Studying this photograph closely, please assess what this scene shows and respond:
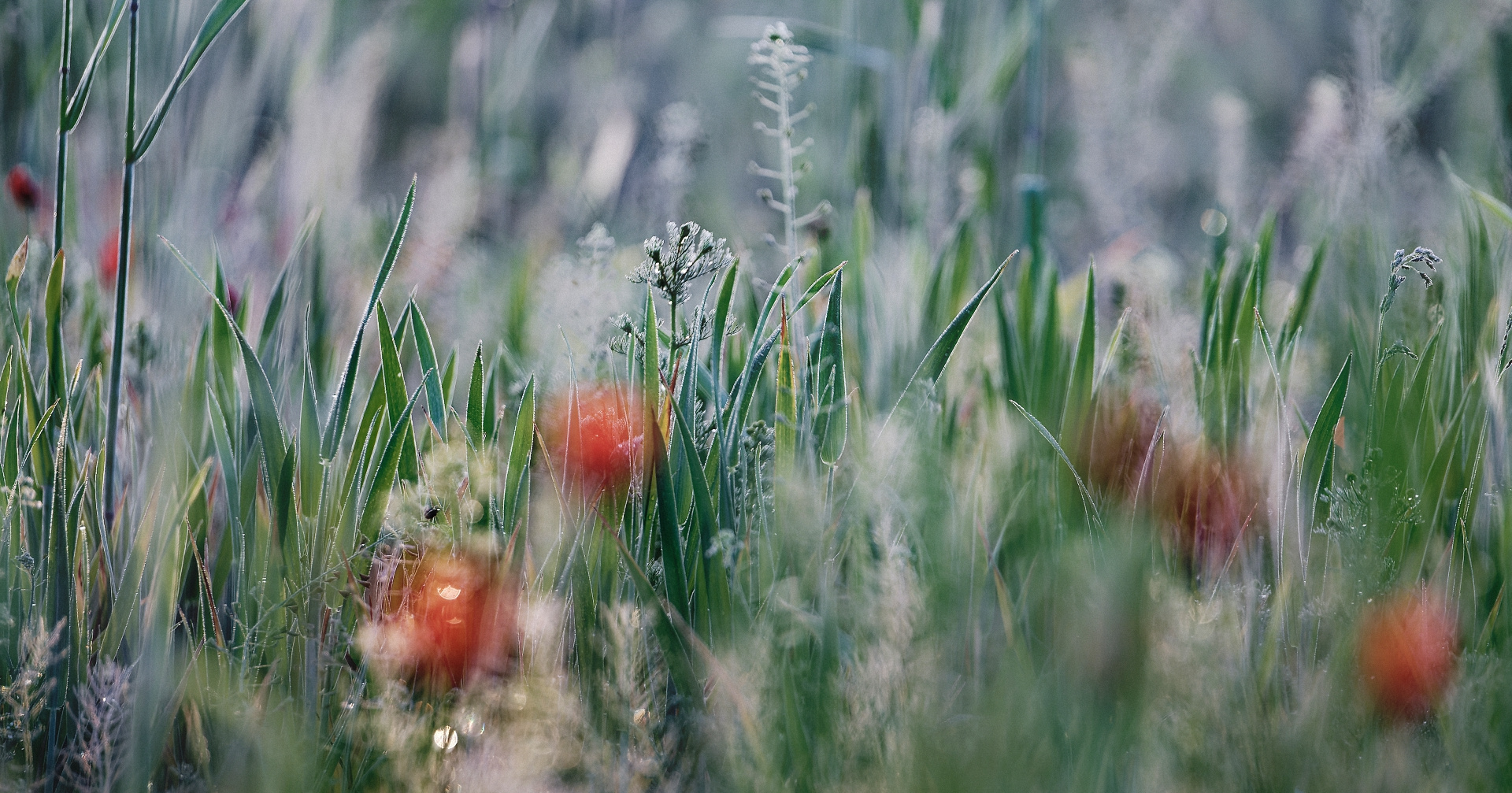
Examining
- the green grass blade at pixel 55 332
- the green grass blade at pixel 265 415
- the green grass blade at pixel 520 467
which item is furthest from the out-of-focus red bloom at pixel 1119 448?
the green grass blade at pixel 55 332

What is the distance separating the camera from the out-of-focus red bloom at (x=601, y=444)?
0.53 meters

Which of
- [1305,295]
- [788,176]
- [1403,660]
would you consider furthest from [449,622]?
[1305,295]

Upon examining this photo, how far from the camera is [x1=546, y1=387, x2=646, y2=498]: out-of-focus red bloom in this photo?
530 mm

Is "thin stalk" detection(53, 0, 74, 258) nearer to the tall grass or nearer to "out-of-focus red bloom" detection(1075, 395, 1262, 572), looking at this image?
the tall grass

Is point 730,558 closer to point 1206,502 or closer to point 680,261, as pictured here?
point 680,261

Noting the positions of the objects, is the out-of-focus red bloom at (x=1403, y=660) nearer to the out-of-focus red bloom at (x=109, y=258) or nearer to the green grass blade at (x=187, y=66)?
the green grass blade at (x=187, y=66)

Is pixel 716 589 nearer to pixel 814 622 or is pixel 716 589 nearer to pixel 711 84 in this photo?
pixel 814 622

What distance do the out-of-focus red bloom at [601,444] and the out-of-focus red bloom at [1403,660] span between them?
355 mm

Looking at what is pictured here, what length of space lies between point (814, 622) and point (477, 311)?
680 mm

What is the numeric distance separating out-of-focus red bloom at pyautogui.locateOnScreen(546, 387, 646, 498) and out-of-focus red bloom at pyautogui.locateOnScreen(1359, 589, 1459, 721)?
Answer: 1.16 feet

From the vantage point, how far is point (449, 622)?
0.50 metres

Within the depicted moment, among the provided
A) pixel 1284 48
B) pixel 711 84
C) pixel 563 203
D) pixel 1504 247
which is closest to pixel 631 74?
pixel 711 84

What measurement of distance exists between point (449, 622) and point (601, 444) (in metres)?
0.12

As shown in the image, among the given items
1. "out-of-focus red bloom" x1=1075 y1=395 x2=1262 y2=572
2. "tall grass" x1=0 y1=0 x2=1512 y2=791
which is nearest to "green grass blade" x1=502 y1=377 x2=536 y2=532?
"tall grass" x1=0 y1=0 x2=1512 y2=791
